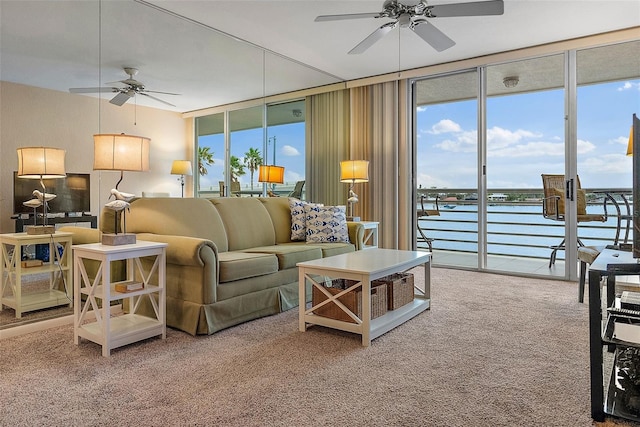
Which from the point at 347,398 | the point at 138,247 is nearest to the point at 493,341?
the point at 347,398

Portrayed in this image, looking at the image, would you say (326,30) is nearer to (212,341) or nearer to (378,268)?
(378,268)

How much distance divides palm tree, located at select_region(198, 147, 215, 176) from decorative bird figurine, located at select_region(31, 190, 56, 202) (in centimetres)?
137

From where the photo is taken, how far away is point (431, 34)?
3.36 m

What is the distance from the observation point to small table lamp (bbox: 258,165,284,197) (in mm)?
4613

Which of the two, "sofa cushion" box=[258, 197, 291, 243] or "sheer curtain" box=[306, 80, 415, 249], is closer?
"sofa cushion" box=[258, 197, 291, 243]

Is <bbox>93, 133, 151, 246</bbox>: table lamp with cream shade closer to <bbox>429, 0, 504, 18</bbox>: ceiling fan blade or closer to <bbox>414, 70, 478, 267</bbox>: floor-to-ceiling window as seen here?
<bbox>429, 0, 504, 18</bbox>: ceiling fan blade

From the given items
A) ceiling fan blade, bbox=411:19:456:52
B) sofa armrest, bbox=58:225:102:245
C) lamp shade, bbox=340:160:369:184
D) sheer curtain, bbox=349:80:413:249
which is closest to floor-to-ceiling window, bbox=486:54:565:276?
sheer curtain, bbox=349:80:413:249

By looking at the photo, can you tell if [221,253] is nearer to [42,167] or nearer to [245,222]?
[245,222]

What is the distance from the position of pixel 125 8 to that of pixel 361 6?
6.50 ft

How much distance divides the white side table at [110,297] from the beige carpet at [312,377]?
8 cm

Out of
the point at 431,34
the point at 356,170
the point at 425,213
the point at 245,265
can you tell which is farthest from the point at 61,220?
the point at 425,213

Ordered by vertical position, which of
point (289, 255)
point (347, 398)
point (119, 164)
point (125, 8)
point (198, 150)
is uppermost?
point (125, 8)

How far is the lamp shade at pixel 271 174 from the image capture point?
4613 millimetres

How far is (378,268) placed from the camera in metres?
2.51
